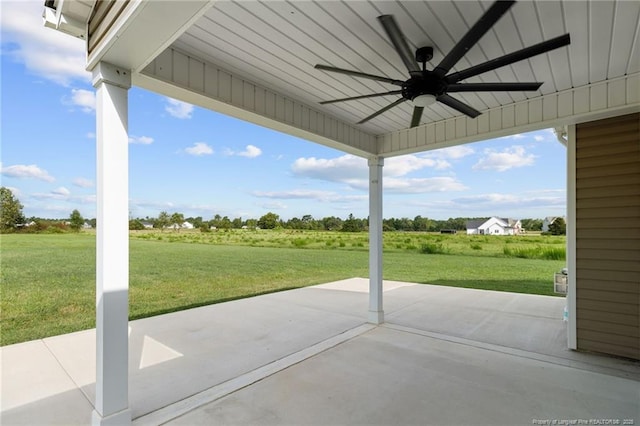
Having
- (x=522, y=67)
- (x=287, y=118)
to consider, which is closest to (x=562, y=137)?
(x=522, y=67)

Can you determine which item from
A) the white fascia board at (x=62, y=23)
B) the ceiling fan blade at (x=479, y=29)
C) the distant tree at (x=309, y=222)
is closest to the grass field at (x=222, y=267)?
the distant tree at (x=309, y=222)

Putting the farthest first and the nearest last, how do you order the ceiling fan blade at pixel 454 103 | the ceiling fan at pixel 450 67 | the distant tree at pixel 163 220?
the distant tree at pixel 163 220, the ceiling fan blade at pixel 454 103, the ceiling fan at pixel 450 67

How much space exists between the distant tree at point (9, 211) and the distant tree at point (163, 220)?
5.52m

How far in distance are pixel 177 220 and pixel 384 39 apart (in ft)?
42.9

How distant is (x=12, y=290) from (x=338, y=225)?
466 inches

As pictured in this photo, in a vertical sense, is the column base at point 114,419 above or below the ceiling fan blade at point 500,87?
below

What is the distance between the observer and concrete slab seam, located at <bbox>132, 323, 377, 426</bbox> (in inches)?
81.7

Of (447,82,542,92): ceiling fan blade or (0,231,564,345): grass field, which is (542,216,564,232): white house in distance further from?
(447,82,542,92): ceiling fan blade

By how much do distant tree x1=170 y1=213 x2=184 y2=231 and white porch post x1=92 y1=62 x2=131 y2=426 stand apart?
12234mm

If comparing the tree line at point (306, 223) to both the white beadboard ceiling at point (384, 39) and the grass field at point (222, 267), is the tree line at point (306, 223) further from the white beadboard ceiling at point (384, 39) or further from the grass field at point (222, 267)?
the white beadboard ceiling at point (384, 39)

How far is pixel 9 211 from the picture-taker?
6.35m

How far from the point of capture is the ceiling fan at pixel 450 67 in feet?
4.87

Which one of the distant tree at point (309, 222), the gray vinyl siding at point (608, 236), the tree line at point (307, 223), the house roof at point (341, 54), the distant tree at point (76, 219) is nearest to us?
the house roof at point (341, 54)

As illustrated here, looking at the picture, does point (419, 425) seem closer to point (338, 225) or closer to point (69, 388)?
point (69, 388)
